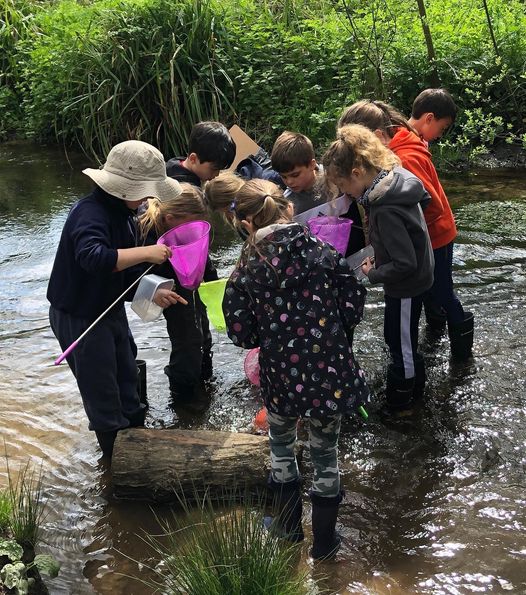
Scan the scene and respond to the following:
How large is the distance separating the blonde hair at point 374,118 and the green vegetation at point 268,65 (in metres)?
4.33

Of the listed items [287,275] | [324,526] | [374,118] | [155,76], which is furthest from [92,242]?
[155,76]

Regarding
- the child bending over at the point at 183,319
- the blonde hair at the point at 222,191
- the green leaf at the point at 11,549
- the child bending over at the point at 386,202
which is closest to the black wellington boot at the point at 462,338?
the child bending over at the point at 386,202

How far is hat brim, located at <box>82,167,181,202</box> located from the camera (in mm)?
2719

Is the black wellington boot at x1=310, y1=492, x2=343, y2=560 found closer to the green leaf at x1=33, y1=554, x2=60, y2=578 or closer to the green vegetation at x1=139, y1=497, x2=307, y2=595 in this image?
the green vegetation at x1=139, y1=497, x2=307, y2=595

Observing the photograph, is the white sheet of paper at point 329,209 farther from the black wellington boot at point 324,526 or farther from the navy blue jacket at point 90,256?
the black wellington boot at point 324,526

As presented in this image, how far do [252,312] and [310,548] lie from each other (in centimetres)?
99

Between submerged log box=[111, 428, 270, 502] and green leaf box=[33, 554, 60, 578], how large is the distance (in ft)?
1.84

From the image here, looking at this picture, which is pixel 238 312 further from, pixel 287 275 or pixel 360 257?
pixel 360 257

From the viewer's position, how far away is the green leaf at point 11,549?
2307 millimetres

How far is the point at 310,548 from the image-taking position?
2676 millimetres

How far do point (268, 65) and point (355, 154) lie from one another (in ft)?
21.0

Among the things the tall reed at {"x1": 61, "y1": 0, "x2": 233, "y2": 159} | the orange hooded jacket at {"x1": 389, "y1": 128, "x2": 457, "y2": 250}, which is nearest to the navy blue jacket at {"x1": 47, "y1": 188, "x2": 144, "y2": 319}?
the orange hooded jacket at {"x1": 389, "y1": 128, "x2": 457, "y2": 250}

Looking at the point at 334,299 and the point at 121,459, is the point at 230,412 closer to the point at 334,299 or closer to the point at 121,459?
the point at 121,459

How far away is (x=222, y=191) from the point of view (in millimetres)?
3139
